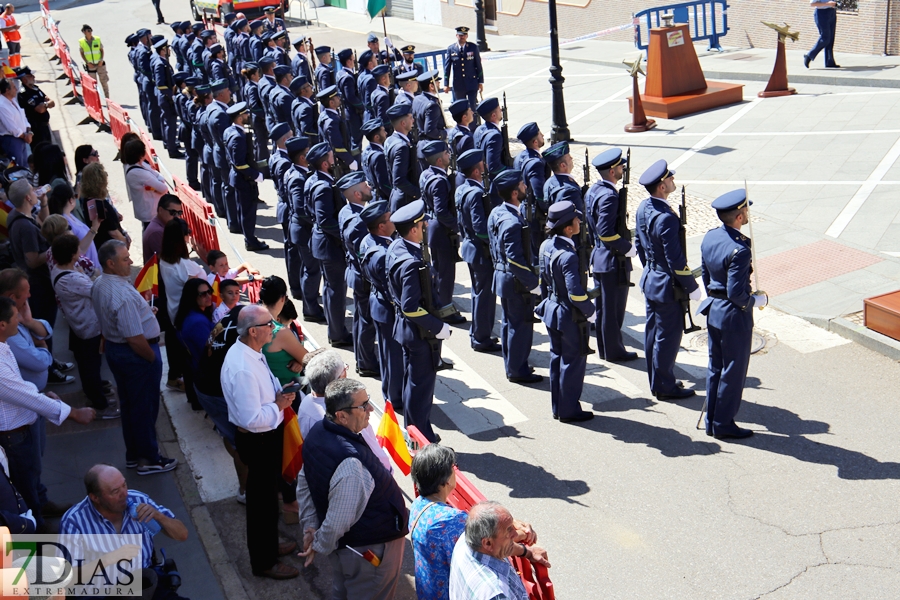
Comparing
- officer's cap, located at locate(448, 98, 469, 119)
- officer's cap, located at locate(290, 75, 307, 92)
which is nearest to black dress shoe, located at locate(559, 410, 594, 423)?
officer's cap, located at locate(448, 98, 469, 119)

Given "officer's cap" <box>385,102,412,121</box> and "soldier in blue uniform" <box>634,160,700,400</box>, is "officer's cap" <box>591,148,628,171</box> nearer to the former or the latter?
"soldier in blue uniform" <box>634,160,700,400</box>

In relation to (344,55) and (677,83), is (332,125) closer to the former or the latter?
(344,55)

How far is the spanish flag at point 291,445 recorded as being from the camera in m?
5.94

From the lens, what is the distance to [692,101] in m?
16.8

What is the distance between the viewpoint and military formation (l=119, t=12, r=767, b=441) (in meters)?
7.33

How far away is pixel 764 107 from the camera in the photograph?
16.6 meters

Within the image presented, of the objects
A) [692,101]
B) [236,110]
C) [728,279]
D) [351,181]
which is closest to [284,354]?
[351,181]

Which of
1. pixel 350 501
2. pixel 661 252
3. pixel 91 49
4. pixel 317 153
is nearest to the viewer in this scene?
pixel 350 501

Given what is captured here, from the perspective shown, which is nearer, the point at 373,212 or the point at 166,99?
the point at 373,212

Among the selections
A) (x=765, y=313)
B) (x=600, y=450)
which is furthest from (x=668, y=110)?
(x=600, y=450)

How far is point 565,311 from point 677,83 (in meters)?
10.6

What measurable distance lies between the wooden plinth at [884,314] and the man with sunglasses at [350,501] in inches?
212

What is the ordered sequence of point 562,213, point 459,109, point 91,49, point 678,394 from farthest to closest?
point 91,49 < point 459,109 < point 678,394 < point 562,213

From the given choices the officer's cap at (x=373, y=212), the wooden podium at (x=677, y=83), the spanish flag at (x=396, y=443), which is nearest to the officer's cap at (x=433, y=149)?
the officer's cap at (x=373, y=212)
